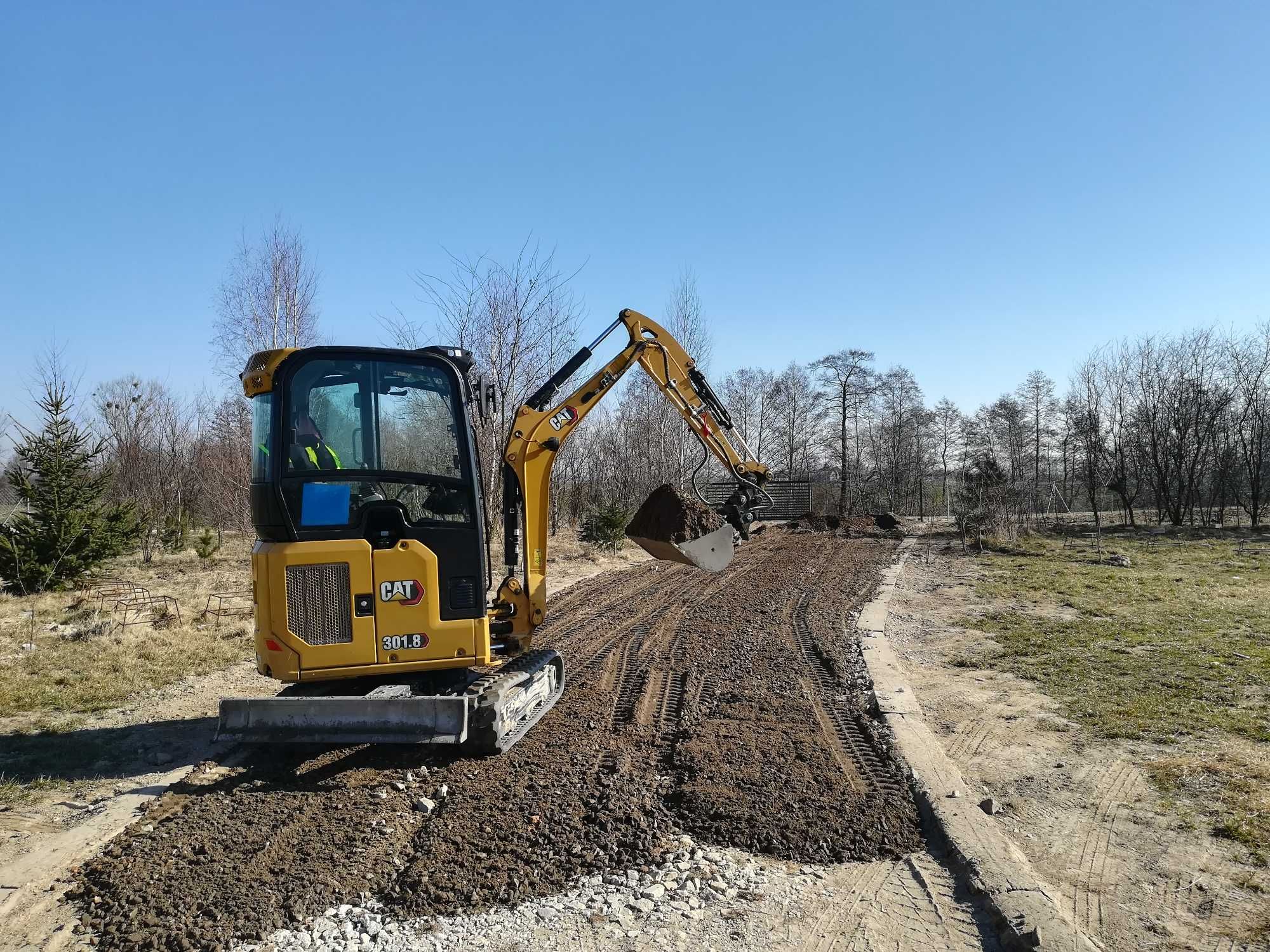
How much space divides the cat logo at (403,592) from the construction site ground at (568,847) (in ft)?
4.08

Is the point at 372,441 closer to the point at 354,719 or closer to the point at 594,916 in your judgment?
the point at 354,719

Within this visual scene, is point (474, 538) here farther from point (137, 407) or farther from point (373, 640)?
point (137, 407)

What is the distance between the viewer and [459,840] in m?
4.41

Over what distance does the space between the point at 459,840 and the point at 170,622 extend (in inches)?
347

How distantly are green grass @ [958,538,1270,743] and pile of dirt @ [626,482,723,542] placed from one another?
3560mm

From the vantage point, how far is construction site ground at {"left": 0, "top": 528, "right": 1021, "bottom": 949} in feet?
11.8

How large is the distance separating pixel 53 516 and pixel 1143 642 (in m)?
17.6

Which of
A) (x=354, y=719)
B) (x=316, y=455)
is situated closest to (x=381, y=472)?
(x=316, y=455)

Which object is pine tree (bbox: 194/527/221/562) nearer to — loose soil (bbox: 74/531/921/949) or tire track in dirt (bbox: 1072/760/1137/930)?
loose soil (bbox: 74/531/921/949)

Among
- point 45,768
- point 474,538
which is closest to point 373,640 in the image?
point 474,538

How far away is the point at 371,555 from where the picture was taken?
5.23 metres

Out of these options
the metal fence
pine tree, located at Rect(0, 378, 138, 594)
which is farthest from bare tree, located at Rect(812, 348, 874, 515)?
pine tree, located at Rect(0, 378, 138, 594)

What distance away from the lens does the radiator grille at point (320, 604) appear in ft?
16.8

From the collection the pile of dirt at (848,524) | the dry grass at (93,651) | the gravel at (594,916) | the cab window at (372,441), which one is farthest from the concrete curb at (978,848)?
the pile of dirt at (848,524)
